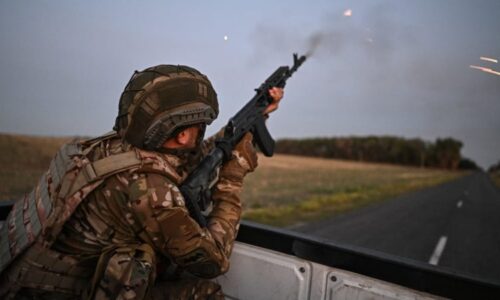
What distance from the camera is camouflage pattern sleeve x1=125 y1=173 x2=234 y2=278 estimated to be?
1.80 m

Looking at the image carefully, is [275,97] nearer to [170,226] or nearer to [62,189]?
[170,226]

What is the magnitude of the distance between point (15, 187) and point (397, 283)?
54.8 ft

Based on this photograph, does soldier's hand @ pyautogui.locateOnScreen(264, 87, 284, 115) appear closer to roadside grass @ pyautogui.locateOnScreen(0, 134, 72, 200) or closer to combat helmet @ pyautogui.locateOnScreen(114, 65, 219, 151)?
combat helmet @ pyautogui.locateOnScreen(114, 65, 219, 151)

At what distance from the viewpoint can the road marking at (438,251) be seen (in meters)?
7.74

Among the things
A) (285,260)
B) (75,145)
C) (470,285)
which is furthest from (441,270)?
(75,145)

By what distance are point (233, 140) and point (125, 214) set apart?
107cm

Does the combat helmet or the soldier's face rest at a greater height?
the combat helmet

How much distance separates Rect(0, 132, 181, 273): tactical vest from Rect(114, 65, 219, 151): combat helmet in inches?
4.2

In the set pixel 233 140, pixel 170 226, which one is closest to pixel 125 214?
pixel 170 226

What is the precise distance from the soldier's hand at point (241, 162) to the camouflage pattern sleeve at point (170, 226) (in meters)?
0.51

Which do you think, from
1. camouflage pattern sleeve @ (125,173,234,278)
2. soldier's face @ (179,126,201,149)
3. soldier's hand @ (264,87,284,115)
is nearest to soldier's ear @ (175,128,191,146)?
soldier's face @ (179,126,201,149)

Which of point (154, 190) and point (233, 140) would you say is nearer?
point (154, 190)

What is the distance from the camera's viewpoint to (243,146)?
271cm

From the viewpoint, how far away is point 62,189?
6.17 ft
